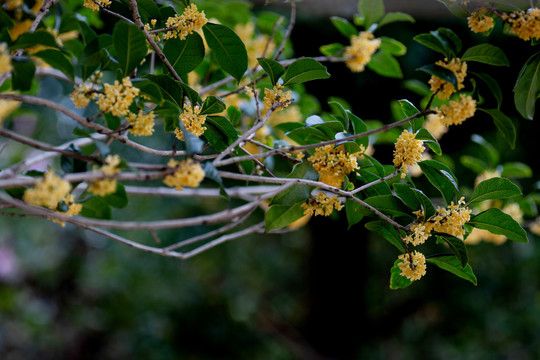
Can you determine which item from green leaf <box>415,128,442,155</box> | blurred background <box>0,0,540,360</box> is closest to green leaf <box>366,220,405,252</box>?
green leaf <box>415,128,442,155</box>

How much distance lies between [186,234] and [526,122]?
2.14m

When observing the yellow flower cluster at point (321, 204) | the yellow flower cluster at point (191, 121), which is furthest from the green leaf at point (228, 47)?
the yellow flower cluster at point (321, 204)

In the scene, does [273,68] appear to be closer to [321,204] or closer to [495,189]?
[321,204]

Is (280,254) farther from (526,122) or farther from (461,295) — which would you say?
(526,122)

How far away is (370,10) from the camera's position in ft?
3.21

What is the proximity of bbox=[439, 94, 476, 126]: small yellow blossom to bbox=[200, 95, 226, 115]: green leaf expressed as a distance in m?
0.34

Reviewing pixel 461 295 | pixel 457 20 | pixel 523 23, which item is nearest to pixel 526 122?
pixel 457 20

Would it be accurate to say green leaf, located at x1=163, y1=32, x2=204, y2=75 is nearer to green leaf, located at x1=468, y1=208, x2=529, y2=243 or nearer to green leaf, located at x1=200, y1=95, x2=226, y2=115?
green leaf, located at x1=200, y1=95, x2=226, y2=115

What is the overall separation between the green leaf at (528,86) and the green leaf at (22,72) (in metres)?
0.71

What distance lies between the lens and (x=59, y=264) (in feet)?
12.8

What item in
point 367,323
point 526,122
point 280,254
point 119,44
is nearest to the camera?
point 119,44

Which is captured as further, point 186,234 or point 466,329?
point 466,329

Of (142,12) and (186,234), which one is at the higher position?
(142,12)

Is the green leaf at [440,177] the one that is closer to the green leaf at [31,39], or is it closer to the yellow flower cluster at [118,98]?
the yellow flower cluster at [118,98]
